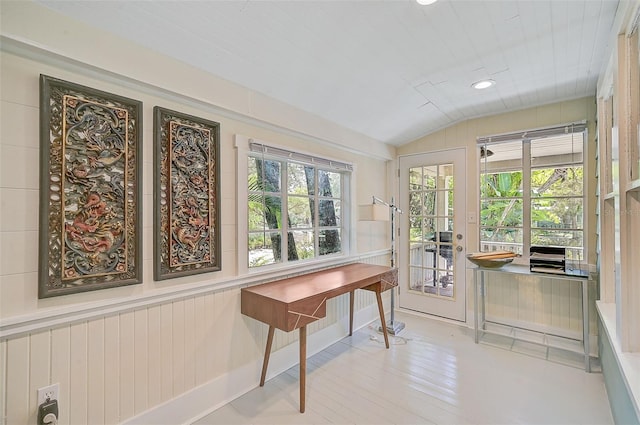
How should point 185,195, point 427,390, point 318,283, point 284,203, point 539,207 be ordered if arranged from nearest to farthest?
point 185,195, point 427,390, point 318,283, point 284,203, point 539,207

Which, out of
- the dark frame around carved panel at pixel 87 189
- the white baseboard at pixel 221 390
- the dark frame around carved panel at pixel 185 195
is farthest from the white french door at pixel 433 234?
the dark frame around carved panel at pixel 87 189

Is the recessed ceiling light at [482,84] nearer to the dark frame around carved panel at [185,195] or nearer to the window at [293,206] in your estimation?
the window at [293,206]

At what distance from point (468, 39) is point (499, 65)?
1.66 ft

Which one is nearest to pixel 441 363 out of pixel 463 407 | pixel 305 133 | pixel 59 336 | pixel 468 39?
pixel 463 407

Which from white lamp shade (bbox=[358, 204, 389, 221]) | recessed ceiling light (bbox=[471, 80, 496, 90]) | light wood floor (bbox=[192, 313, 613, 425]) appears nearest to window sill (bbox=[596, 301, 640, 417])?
light wood floor (bbox=[192, 313, 613, 425])

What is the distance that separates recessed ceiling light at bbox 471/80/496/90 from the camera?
2.43 meters

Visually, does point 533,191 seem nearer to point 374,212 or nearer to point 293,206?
point 374,212

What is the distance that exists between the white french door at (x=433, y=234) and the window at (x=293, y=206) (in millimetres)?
1001

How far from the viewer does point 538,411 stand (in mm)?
1913

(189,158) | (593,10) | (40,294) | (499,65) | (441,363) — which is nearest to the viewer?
(40,294)

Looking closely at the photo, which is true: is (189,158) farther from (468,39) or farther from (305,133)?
(468,39)

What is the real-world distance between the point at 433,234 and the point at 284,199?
2.01m

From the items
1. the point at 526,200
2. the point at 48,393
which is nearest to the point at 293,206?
the point at 48,393

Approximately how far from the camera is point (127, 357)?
5.22 feet
